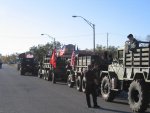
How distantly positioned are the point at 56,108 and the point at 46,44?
9308 cm

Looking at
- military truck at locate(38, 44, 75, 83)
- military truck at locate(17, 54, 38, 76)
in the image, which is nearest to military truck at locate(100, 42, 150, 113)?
military truck at locate(38, 44, 75, 83)

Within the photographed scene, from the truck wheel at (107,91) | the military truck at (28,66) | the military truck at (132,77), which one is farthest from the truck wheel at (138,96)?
the military truck at (28,66)

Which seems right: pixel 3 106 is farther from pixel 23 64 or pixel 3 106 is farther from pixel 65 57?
pixel 23 64

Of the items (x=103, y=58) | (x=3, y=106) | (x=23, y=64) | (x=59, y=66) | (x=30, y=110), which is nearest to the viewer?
(x=30, y=110)

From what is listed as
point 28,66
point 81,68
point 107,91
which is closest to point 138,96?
point 107,91

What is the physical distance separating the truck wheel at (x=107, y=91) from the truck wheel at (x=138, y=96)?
2927 mm

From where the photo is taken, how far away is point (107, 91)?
749 inches

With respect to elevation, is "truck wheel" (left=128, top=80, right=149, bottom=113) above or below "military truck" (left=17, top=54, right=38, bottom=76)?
below

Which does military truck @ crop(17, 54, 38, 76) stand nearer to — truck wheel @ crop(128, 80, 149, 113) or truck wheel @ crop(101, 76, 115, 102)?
truck wheel @ crop(101, 76, 115, 102)

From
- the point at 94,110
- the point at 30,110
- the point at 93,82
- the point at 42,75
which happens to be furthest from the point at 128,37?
the point at 42,75

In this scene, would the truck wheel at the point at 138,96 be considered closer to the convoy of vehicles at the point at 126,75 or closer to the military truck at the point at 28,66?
the convoy of vehicles at the point at 126,75

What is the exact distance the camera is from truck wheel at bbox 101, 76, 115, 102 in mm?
18534

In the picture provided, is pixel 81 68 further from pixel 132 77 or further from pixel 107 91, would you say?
pixel 132 77

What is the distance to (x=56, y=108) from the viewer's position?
15625mm
